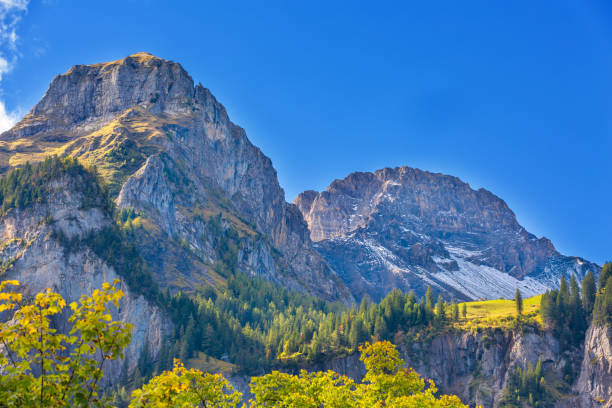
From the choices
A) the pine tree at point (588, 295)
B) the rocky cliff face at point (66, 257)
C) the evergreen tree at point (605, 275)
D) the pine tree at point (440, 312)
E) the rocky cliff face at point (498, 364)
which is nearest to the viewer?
the rocky cliff face at point (498, 364)

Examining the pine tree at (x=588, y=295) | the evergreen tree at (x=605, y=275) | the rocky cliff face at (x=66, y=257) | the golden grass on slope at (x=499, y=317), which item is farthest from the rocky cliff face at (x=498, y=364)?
the rocky cliff face at (x=66, y=257)

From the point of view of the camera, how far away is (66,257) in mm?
149625

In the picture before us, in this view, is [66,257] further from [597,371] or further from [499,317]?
[597,371]

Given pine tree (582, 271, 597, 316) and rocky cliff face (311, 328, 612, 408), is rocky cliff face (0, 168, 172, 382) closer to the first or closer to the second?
rocky cliff face (311, 328, 612, 408)

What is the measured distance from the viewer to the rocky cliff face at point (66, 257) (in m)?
143

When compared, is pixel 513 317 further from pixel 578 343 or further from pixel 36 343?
pixel 36 343

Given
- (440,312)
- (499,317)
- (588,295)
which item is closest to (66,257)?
(440,312)

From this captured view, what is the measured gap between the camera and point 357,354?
6462 inches

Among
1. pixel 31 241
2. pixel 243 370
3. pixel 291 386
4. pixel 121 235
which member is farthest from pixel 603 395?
pixel 31 241

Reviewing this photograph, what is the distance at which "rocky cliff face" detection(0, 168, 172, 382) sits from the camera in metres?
143

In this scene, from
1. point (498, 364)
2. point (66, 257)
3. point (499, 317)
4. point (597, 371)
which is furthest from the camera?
point (499, 317)

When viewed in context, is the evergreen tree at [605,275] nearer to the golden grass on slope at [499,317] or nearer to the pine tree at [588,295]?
the pine tree at [588,295]

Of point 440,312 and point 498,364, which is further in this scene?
point 440,312

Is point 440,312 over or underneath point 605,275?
underneath
